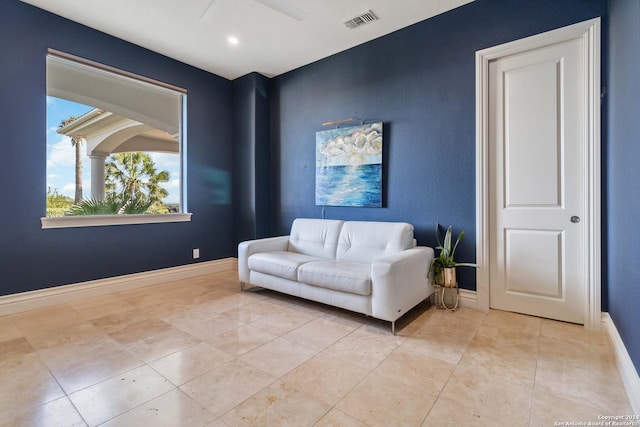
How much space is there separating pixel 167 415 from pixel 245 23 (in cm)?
326

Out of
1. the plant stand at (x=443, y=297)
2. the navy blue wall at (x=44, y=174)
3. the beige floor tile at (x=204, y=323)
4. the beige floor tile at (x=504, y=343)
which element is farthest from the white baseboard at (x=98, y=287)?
the beige floor tile at (x=504, y=343)

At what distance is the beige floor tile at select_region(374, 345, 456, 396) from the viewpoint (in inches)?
63.2

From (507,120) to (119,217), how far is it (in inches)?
159

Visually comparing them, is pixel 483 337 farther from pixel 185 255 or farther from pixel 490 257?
pixel 185 255

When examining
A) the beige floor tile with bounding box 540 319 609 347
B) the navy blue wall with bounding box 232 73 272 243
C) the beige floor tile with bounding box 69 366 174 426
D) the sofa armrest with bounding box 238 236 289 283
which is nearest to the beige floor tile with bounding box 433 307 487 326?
the beige floor tile with bounding box 540 319 609 347

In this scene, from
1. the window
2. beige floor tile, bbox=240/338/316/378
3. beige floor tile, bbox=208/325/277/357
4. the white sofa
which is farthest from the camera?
the window

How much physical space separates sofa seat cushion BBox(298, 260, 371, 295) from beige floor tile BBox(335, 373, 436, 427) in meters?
0.78

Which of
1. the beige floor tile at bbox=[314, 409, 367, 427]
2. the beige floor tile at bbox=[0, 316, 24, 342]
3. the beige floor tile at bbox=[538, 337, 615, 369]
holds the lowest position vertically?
the beige floor tile at bbox=[314, 409, 367, 427]

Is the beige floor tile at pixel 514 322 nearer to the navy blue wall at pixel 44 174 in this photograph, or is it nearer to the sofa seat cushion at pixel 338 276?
the sofa seat cushion at pixel 338 276

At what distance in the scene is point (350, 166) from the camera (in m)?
3.46

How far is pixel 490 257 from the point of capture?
8.81ft

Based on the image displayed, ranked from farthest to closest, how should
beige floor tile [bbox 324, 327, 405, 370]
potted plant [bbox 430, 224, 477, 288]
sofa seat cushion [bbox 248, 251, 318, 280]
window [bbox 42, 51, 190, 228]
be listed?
1. window [bbox 42, 51, 190, 228]
2. sofa seat cushion [bbox 248, 251, 318, 280]
3. potted plant [bbox 430, 224, 477, 288]
4. beige floor tile [bbox 324, 327, 405, 370]

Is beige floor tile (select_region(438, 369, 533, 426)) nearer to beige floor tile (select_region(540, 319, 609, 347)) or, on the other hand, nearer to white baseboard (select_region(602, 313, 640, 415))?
white baseboard (select_region(602, 313, 640, 415))

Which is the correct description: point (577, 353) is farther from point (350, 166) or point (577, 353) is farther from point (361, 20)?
point (361, 20)
